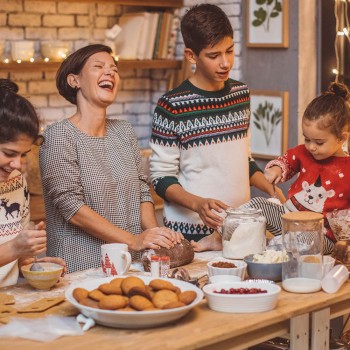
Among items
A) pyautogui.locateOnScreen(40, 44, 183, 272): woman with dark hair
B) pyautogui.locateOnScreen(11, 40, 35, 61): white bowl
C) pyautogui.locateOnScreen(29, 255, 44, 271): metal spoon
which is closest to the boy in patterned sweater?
pyautogui.locateOnScreen(40, 44, 183, 272): woman with dark hair

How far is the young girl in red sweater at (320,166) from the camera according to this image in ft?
9.52

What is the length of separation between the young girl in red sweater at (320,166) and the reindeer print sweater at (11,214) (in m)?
0.83

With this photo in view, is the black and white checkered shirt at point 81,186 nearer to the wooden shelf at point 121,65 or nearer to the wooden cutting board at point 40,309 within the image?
the wooden cutting board at point 40,309

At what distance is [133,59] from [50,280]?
2903mm

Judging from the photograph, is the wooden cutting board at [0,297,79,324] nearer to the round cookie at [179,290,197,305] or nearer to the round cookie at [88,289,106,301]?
the round cookie at [88,289,106,301]

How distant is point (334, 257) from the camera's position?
286cm

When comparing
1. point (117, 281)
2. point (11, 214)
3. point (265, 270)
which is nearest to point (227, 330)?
point (117, 281)

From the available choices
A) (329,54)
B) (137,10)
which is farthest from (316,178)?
(137,10)

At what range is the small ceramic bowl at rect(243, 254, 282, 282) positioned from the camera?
2.65m

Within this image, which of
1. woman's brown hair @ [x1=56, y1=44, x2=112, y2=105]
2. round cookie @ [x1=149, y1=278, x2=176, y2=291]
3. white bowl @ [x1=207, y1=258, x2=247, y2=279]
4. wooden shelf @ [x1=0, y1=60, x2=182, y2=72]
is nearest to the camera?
round cookie @ [x1=149, y1=278, x2=176, y2=291]

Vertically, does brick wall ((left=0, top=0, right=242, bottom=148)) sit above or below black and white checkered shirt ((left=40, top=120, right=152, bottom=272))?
above

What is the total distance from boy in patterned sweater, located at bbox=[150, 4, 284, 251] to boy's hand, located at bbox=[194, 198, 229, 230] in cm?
4

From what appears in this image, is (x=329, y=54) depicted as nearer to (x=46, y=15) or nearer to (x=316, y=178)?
(x=46, y=15)

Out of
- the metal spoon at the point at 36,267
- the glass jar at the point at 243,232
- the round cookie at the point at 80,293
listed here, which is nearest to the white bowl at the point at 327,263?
the glass jar at the point at 243,232
